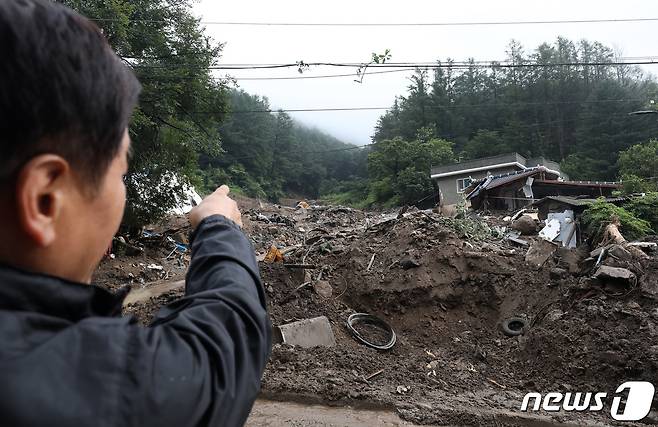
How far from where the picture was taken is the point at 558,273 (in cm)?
781

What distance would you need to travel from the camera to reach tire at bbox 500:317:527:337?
284 inches

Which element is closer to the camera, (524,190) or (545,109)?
(524,190)

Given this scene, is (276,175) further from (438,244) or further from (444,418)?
(444,418)

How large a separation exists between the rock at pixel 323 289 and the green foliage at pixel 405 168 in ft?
123

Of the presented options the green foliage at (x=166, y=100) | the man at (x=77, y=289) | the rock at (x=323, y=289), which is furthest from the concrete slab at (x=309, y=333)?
the green foliage at (x=166, y=100)

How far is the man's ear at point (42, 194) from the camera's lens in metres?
0.57

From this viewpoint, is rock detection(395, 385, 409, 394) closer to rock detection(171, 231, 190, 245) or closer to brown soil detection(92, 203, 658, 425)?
brown soil detection(92, 203, 658, 425)

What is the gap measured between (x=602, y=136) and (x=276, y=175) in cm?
4213

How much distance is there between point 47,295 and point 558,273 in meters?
8.43

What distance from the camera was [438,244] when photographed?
9.00 m

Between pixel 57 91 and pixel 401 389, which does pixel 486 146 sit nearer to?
pixel 401 389

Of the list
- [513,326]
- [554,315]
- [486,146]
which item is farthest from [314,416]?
[486,146]

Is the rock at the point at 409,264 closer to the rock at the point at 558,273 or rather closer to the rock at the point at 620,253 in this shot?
the rock at the point at 558,273

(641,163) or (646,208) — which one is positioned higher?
(641,163)
